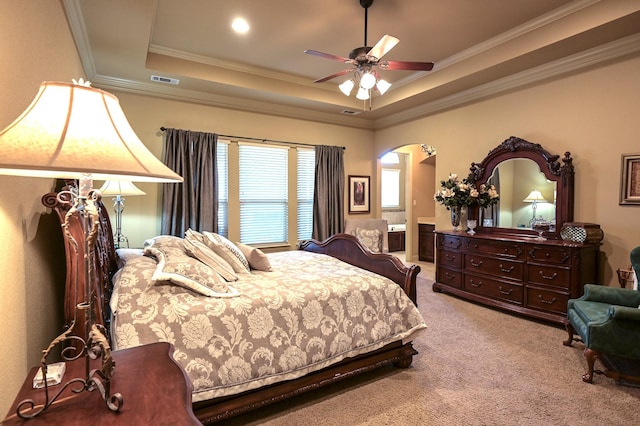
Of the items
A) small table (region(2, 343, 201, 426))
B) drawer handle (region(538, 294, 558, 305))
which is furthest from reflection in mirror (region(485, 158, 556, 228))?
small table (region(2, 343, 201, 426))

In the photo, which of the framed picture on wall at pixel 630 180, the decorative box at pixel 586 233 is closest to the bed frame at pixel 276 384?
the decorative box at pixel 586 233

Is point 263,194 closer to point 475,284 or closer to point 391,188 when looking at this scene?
point 475,284

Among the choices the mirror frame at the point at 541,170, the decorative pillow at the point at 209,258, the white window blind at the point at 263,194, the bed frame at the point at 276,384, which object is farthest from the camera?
the white window blind at the point at 263,194

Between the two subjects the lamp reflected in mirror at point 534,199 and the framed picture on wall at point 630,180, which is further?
the lamp reflected in mirror at point 534,199

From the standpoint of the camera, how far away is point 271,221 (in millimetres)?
5598

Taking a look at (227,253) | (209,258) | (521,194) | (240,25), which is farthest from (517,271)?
(240,25)

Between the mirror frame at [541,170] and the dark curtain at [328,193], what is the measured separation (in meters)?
2.32

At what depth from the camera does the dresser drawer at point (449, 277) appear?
4.60m

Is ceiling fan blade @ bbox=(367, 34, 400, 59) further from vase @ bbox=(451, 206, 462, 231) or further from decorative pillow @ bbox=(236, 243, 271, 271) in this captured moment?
→ vase @ bbox=(451, 206, 462, 231)

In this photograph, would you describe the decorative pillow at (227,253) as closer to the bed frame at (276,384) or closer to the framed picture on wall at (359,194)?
the bed frame at (276,384)

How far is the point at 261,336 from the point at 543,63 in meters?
4.35

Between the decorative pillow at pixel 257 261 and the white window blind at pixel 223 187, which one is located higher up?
the white window blind at pixel 223 187

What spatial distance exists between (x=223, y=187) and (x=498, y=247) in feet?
13.0

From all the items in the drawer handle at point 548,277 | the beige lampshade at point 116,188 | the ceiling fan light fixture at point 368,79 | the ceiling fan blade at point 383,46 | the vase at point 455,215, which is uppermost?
the ceiling fan blade at point 383,46
